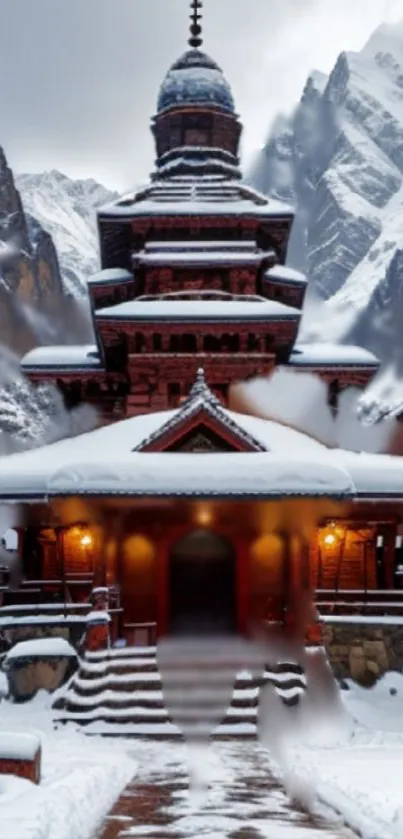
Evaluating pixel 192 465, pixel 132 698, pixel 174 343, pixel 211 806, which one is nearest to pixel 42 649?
pixel 132 698

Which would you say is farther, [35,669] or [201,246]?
[201,246]

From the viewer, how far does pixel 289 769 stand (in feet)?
44.4

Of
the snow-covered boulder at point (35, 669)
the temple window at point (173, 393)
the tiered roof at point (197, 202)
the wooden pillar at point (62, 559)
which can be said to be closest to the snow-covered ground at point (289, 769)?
the snow-covered boulder at point (35, 669)

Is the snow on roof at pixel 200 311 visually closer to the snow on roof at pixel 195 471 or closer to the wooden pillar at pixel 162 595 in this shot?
the snow on roof at pixel 195 471

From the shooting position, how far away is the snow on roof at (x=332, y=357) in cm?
3106

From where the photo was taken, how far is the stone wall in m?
21.8

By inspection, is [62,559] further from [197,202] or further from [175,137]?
[175,137]

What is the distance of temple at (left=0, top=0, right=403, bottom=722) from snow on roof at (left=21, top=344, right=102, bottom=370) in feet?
0.24

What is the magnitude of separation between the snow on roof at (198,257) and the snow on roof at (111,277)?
2212mm

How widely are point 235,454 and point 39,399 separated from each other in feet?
366

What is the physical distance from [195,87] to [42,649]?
76.8ft

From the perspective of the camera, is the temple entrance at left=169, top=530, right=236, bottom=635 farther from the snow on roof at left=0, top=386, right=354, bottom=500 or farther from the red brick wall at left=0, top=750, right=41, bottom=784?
the red brick wall at left=0, top=750, right=41, bottom=784

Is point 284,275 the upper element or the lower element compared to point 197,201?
lower

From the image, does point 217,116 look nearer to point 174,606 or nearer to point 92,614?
point 174,606
